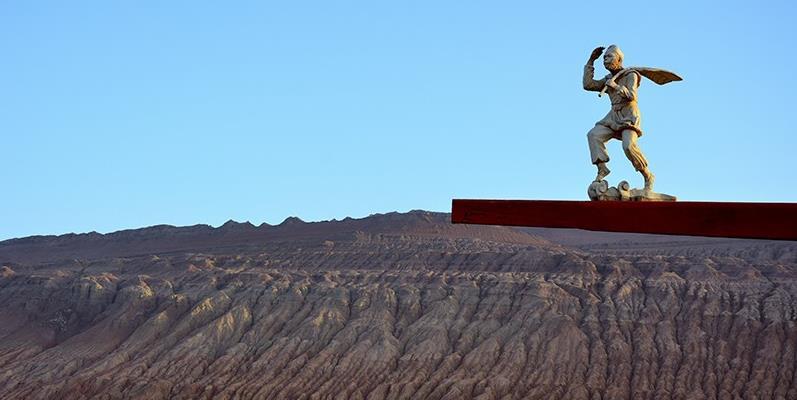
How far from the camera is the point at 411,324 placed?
94938mm

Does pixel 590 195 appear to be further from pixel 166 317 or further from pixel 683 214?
pixel 166 317

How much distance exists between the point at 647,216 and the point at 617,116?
2.29m

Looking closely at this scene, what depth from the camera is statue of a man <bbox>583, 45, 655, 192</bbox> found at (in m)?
15.8

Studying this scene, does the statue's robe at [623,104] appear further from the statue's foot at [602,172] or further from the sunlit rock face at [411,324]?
the sunlit rock face at [411,324]

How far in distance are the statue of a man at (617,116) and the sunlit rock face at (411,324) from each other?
212 feet

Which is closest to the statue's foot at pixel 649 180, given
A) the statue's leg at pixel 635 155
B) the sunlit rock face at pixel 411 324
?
the statue's leg at pixel 635 155

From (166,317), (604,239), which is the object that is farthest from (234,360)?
(604,239)

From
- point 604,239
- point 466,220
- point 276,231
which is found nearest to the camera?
point 466,220

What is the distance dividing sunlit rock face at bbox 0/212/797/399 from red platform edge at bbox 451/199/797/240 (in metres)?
65.6

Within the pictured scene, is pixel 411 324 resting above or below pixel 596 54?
below

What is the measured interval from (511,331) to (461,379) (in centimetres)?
804

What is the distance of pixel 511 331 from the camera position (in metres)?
90.9

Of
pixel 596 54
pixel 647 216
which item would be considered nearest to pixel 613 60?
pixel 596 54

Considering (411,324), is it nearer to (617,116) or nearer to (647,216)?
(617,116)
